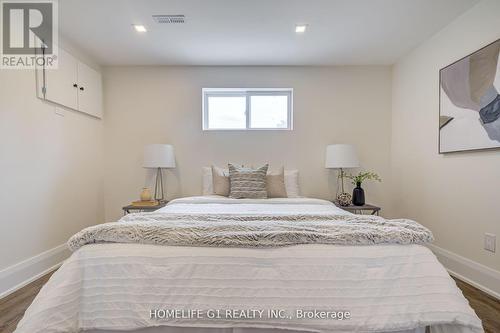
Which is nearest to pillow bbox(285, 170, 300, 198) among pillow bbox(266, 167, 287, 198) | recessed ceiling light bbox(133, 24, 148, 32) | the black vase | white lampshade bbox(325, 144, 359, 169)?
pillow bbox(266, 167, 287, 198)

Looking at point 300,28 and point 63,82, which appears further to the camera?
point 63,82

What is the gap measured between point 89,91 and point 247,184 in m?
2.27

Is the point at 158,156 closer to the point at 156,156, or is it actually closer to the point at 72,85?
the point at 156,156

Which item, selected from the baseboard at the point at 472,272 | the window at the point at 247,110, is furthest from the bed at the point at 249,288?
the window at the point at 247,110

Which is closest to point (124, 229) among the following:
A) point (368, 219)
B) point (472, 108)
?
point (368, 219)

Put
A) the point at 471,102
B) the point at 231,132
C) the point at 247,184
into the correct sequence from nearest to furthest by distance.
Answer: the point at 471,102 < the point at 247,184 < the point at 231,132

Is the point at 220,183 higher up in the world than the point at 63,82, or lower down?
lower down

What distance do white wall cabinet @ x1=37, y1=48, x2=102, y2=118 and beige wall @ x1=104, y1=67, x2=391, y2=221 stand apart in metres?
0.23

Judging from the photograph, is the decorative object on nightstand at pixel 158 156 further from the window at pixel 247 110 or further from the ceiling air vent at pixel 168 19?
the ceiling air vent at pixel 168 19

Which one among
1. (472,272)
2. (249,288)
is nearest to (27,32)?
(249,288)

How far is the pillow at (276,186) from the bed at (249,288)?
4.91ft

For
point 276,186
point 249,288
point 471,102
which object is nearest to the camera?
point 249,288

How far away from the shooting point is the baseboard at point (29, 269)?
6.16 feet

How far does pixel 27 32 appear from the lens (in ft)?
6.90
